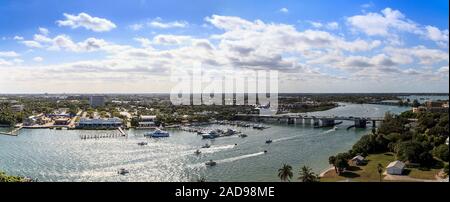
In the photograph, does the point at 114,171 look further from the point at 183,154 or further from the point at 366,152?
the point at 366,152

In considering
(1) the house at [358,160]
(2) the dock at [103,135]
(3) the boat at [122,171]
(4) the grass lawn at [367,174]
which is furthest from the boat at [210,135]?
(4) the grass lawn at [367,174]

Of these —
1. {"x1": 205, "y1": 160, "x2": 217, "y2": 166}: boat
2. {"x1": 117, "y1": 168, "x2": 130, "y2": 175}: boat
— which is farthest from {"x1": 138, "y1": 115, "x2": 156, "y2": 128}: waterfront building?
{"x1": 117, "y1": 168, "x2": 130, "y2": 175}: boat

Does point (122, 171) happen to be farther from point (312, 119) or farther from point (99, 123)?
point (312, 119)

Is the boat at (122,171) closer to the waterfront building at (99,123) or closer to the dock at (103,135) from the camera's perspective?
the dock at (103,135)

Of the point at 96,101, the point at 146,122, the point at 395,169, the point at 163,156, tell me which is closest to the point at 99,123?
the point at 146,122

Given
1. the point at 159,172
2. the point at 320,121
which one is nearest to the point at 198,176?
the point at 159,172
